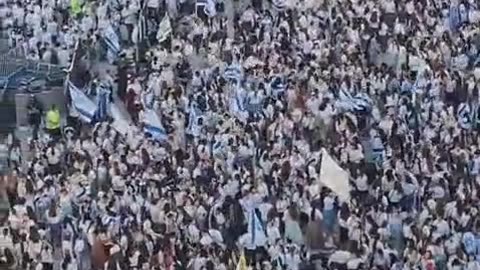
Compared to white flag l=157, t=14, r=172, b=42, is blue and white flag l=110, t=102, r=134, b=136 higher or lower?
lower

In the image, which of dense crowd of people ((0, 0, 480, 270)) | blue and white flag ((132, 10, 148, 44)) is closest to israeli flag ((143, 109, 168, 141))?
dense crowd of people ((0, 0, 480, 270))

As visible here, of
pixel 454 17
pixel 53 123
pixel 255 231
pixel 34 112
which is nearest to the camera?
pixel 255 231

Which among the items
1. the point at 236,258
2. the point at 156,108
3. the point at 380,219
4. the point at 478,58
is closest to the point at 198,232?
the point at 236,258

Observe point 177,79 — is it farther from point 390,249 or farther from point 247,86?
point 390,249

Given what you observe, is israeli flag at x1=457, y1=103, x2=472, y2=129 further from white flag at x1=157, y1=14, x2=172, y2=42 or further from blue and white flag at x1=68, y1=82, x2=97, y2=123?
white flag at x1=157, y1=14, x2=172, y2=42

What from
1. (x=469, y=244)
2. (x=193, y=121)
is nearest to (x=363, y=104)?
(x=193, y=121)

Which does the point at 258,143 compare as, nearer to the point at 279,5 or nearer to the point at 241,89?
the point at 241,89
